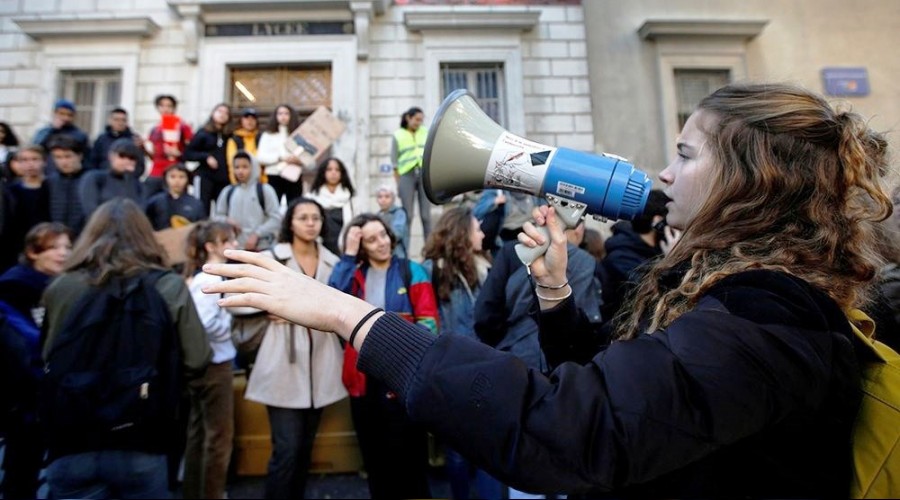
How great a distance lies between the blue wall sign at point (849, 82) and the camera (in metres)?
10.2

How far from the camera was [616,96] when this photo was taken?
10.5 m

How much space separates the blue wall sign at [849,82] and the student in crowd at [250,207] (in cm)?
1082

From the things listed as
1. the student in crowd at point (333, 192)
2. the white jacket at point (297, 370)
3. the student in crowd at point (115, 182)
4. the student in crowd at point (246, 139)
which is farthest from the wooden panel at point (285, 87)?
the white jacket at point (297, 370)

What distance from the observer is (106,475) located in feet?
7.32

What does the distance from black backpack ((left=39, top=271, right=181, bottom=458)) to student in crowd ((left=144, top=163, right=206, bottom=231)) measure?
3.56 m

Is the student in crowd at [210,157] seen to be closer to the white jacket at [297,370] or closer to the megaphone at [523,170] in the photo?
the white jacket at [297,370]

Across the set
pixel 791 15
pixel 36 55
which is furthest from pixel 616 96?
pixel 36 55

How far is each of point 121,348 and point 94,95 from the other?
10.2 meters

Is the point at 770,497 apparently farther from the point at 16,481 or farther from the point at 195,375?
the point at 16,481

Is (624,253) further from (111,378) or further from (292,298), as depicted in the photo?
(111,378)

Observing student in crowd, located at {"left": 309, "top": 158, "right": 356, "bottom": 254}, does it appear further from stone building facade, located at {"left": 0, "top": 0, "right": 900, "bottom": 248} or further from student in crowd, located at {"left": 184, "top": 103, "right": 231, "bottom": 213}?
stone building facade, located at {"left": 0, "top": 0, "right": 900, "bottom": 248}

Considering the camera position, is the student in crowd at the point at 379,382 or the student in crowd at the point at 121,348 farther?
the student in crowd at the point at 379,382

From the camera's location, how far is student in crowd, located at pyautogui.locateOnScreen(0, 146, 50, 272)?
4969mm

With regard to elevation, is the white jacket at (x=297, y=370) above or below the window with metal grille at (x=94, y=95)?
below
